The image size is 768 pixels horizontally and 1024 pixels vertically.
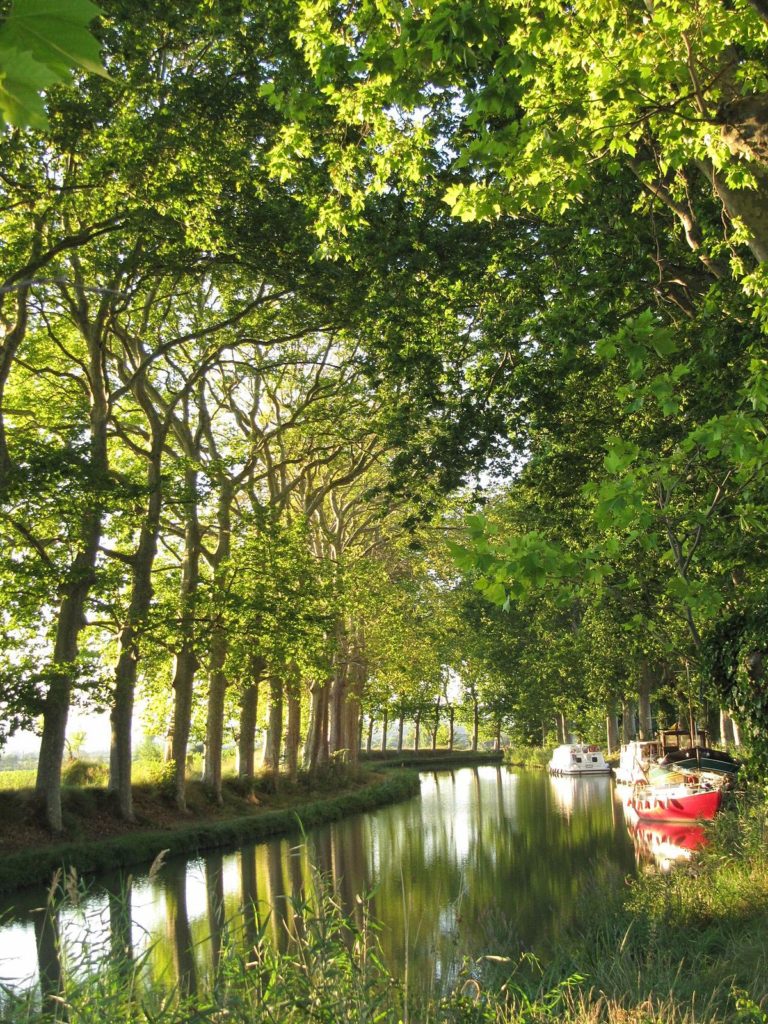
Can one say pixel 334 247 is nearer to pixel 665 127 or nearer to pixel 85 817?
pixel 665 127

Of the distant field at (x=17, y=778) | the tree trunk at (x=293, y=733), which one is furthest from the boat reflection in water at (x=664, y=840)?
the distant field at (x=17, y=778)

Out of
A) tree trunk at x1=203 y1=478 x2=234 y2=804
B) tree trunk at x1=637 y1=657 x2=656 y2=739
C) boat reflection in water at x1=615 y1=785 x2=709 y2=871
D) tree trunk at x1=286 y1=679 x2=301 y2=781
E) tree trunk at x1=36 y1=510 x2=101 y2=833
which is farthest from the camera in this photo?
tree trunk at x1=637 y1=657 x2=656 y2=739

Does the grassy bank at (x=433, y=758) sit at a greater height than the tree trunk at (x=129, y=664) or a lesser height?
lesser

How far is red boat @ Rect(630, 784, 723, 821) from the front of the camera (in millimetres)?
25844

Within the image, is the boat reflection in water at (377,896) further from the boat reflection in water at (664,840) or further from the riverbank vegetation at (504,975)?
the boat reflection in water at (664,840)

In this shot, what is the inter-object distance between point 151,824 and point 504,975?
17747 millimetres

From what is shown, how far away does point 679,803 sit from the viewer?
26703 mm

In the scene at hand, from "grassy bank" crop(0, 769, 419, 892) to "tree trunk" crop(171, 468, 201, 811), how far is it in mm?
1012

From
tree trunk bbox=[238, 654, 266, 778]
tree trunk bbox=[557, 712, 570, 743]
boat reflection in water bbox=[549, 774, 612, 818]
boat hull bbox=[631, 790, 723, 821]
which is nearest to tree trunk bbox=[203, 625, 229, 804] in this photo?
tree trunk bbox=[238, 654, 266, 778]

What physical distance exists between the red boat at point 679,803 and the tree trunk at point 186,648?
13347 millimetres

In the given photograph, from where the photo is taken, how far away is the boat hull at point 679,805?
2577cm

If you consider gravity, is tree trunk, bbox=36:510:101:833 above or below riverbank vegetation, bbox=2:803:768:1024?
above

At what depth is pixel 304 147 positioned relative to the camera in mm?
8828

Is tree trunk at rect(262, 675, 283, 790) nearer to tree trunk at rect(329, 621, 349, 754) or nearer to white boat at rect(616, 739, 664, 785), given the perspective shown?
tree trunk at rect(329, 621, 349, 754)
